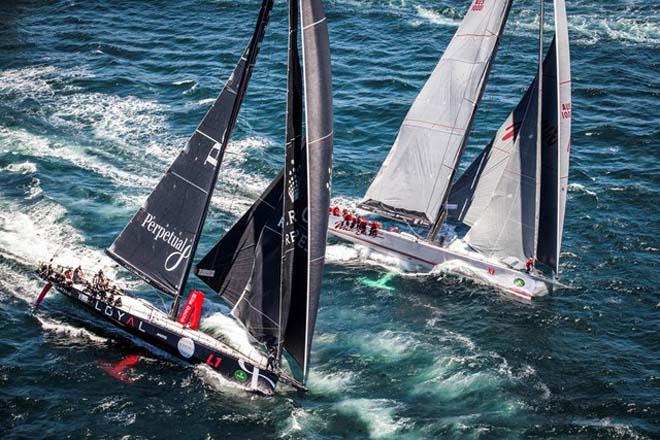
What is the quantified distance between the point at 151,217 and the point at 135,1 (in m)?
58.8

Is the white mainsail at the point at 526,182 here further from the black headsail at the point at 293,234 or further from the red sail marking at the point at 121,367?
the red sail marking at the point at 121,367

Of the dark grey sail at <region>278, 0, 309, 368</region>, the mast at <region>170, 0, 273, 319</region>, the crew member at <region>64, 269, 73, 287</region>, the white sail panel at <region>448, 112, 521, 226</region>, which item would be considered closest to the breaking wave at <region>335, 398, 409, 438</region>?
the dark grey sail at <region>278, 0, 309, 368</region>

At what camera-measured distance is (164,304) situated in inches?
1965

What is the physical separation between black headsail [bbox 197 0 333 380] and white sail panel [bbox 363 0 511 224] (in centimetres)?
1549

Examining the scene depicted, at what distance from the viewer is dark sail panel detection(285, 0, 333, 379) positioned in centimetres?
3838

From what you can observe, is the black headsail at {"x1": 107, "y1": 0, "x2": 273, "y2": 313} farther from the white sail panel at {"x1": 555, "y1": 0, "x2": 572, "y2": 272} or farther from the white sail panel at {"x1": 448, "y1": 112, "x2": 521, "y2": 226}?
the white sail panel at {"x1": 448, "y1": 112, "x2": 521, "y2": 226}

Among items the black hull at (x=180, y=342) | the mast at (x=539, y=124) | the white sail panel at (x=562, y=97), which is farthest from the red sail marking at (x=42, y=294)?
the white sail panel at (x=562, y=97)

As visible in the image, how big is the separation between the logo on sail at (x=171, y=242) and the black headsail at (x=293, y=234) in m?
1.14

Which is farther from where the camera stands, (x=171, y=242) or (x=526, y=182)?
(x=526, y=182)

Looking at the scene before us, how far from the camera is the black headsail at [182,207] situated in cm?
4406

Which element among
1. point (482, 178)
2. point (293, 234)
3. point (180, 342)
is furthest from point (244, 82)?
point (482, 178)

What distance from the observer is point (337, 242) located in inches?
2378

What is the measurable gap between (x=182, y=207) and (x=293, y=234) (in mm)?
7313

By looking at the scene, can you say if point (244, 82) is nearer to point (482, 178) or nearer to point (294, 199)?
point (294, 199)
